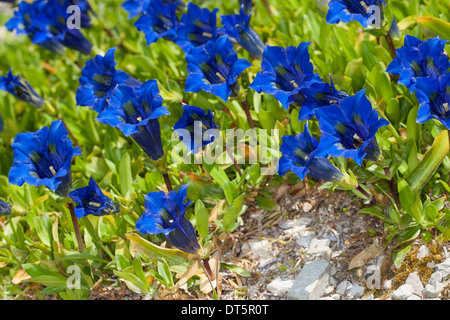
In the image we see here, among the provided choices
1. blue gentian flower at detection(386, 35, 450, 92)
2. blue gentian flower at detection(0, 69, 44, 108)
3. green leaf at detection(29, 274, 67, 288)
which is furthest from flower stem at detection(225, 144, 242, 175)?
blue gentian flower at detection(0, 69, 44, 108)

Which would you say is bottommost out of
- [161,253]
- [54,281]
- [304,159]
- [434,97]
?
[54,281]

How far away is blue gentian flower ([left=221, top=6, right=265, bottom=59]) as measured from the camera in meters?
2.85

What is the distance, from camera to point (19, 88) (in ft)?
10.6

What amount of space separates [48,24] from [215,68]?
1479 mm

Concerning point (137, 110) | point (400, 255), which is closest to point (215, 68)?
point (137, 110)

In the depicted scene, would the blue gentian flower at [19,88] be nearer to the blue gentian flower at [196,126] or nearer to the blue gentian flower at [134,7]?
the blue gentian flower at [134,7]

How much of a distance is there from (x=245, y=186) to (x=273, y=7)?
1.71 meters

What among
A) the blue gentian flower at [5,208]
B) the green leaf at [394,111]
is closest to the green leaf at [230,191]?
the green leaf at [394,111]

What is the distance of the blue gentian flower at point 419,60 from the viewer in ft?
7.15

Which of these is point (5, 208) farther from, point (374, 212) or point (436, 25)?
point (436, 25)

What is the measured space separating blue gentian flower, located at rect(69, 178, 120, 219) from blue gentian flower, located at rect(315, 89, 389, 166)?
1.05 metres
